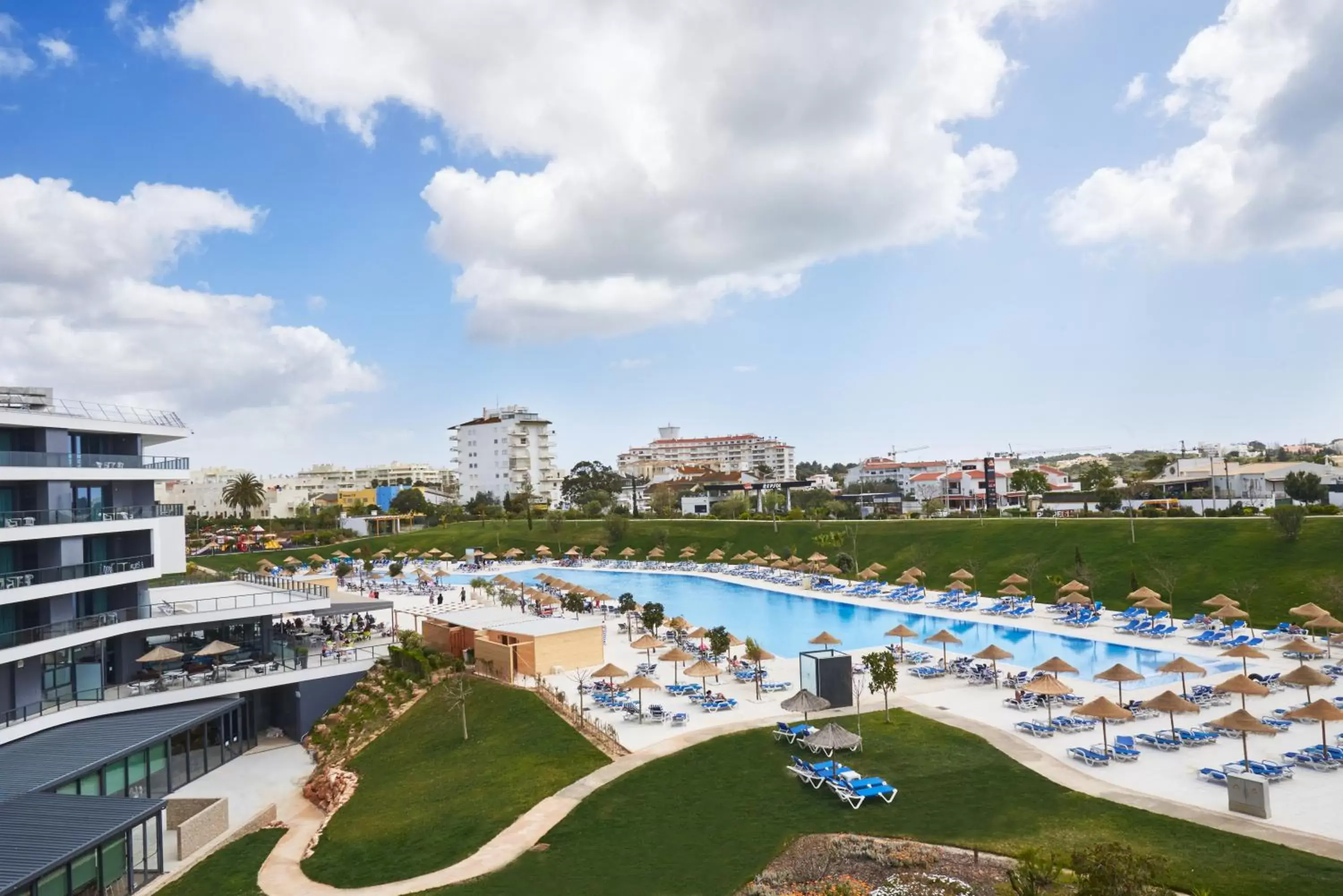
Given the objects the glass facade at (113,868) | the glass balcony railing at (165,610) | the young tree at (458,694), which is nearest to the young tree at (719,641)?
the young tree at (458,694)

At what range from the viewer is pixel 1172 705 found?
2112 cm

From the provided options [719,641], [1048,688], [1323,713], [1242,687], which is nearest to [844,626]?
[719,641]

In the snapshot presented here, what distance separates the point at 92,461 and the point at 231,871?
1665 cm

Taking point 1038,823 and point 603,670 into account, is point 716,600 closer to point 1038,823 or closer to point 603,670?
point 603,670

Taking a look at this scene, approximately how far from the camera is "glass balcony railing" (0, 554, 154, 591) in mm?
25719

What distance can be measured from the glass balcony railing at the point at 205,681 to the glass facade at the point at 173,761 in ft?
3.80

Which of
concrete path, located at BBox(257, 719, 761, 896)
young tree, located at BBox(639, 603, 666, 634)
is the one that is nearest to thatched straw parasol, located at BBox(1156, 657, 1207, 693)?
→ concrete path, located at BBox(257, 719, 761, 896)

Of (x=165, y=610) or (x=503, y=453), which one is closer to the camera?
(x=165, y=610)

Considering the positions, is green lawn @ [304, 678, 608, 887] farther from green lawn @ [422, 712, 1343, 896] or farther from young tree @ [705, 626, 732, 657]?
young tree @ [705, 626, 732, 657]

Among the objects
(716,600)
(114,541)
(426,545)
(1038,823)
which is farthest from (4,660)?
(426,545)

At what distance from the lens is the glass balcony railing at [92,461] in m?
26.1

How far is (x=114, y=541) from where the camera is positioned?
100ft

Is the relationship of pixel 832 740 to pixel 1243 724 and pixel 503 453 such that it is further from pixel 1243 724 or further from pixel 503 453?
pixel 503 453

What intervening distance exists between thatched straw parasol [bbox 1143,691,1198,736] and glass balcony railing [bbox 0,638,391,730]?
27.7 meters
